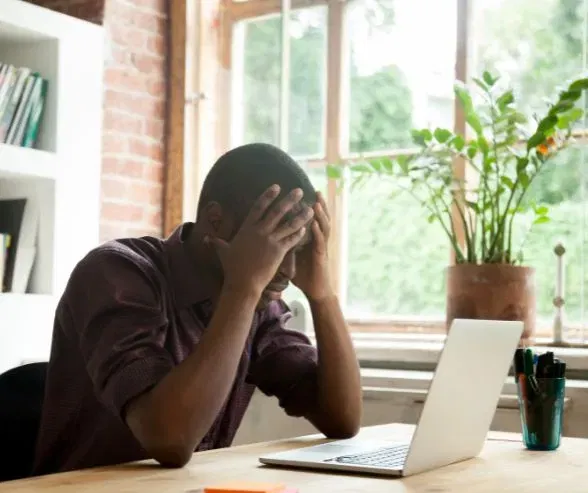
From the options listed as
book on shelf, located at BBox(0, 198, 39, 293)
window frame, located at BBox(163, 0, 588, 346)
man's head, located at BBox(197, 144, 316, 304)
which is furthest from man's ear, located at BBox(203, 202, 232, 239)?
window frame, located at BBox(163, 0, 588, 346)

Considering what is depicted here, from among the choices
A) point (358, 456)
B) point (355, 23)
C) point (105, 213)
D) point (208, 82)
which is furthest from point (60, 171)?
point (358, 456)

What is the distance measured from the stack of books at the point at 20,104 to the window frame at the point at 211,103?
596 millimetres

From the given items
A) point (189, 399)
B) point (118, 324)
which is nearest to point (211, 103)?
point (118, 324)

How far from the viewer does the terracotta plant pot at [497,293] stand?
2793 mm

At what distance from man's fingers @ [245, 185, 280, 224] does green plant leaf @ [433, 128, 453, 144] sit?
50.9 inches

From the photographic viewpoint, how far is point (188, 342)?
1.87 m

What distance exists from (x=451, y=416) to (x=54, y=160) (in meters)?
2.03

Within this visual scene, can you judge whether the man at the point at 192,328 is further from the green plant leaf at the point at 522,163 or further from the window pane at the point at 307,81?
the window pane at the point at 307,81

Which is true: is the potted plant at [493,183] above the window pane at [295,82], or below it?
below

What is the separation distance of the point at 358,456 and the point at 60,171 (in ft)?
6.25

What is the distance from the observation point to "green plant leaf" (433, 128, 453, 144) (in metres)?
2.91

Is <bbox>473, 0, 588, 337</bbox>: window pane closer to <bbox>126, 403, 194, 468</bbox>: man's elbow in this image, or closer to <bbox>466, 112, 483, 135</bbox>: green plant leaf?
<bbox>466, 112, 483, 135</bbox>: green plant leaf

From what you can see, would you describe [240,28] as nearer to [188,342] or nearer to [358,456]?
[188,342]

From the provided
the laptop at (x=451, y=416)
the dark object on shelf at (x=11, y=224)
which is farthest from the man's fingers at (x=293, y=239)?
the dark object on shelf at (x=11, y=224)
